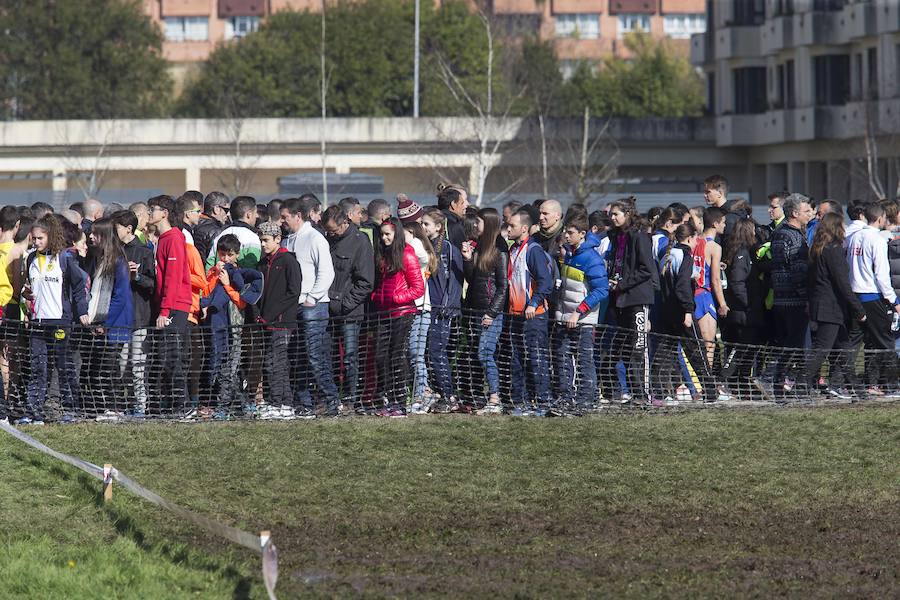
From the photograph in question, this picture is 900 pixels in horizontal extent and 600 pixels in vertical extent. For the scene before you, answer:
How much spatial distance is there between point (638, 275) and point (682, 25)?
333 ft

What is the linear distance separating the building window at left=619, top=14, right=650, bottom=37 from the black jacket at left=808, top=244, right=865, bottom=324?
9583 centimetres

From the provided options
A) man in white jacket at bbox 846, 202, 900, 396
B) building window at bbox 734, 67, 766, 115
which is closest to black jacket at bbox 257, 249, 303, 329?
man in white jacket at bbox 846, 202, 900, 396

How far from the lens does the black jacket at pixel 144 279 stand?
13.5 m

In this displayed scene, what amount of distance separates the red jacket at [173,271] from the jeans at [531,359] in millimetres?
2920

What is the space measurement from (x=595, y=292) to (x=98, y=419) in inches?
177

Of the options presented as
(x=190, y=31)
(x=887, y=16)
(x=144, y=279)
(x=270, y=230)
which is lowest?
(x=144, y=279)

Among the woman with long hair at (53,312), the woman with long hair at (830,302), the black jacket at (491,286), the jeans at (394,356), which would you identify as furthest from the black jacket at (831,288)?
the woman with long hair at (53,312)

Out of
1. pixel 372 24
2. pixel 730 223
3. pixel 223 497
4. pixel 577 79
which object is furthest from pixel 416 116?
pixel 223 497

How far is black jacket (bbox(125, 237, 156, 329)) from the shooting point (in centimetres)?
1346

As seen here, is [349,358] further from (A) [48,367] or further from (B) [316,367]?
(A) [48,367]

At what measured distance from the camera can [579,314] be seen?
1338 centimetres

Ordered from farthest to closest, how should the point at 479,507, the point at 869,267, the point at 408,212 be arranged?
the point at 869,267
the point at 408,212
the point at 479,507

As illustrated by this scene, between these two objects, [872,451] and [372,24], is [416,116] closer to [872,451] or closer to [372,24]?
[372,24]

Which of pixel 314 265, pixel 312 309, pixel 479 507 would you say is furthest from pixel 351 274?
pixel 479 507
